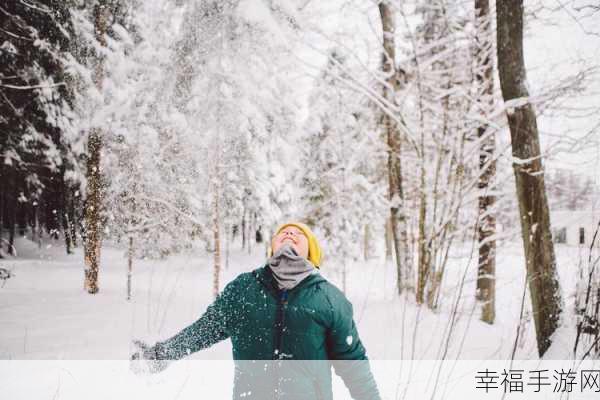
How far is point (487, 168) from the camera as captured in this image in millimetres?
5949

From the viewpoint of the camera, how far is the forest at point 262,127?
166 inches

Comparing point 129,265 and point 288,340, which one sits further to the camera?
point 129,265

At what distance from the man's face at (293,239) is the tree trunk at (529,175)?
10.8 feet

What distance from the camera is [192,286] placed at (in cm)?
982

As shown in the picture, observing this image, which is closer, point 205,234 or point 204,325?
point 204,325

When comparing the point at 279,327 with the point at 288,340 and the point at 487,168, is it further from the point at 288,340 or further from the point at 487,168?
→ the point at 487,168

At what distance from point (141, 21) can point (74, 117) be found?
3006 mm

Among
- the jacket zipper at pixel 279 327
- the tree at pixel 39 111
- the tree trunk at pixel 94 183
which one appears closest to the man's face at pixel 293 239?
the jacket zipper at pixel 279 327

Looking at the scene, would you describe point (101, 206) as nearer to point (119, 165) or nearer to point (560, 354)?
point (119, 165)

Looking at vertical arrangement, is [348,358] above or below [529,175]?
below

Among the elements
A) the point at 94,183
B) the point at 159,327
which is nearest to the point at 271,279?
the point at 159,327

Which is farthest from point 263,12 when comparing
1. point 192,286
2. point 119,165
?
point 192,286

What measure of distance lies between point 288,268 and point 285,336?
31cm

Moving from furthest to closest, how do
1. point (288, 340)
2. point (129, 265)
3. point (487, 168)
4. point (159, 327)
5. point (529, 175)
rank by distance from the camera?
point (129, 265) → point (487, 168) → point (159, 327) → point (529, 175) → point (288, 340)
